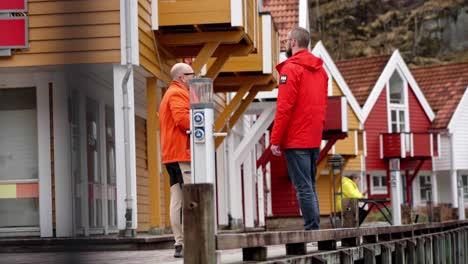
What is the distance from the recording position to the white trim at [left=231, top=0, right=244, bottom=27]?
1452 centimetres

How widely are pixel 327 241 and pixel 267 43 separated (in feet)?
35.3

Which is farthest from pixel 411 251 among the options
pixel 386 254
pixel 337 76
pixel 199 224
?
pixel 337 76

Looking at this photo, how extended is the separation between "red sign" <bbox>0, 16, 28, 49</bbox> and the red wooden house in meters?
37.7

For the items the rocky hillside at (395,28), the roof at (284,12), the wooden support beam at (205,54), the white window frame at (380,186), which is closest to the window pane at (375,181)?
the white window frame at (380,186)

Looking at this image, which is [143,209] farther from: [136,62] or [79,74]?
[79,74]

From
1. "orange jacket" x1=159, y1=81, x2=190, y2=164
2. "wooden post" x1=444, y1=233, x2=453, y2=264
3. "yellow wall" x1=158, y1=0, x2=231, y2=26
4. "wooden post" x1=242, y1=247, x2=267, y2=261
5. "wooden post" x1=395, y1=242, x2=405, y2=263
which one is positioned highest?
"yellow wall" x1=158, y1=0, x2=231, y2=26

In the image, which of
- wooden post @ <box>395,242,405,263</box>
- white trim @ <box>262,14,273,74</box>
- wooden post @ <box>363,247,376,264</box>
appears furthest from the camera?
white trim @ <box>262,14,273,74</box>

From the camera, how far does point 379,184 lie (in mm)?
54281

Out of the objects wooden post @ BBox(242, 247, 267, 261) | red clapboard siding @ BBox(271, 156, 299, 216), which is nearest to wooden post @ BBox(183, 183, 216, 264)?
wooden post @ BBox(242, 247, 267, 261)

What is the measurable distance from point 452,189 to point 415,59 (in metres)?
40.1

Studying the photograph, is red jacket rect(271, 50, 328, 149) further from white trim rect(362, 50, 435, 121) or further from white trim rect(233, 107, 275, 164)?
white trim rect(362, 50, 435, 121)

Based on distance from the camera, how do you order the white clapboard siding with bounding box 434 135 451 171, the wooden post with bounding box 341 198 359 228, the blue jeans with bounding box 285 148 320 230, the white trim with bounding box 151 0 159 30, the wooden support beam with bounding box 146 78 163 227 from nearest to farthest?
the blue jeans with bounding box 285 148 320 230, the wooden post with bounding box 341 198 359 228, the white trim with bounding box 151 0 159 30, the wooden support beam with bounding box 146 78 163 227, the white clapboard siding with bounding box 434 135 451 171

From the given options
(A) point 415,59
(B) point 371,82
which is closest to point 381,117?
(B) point 371,82

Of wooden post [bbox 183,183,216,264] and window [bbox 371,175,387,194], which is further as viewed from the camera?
window [bbox 371,175,387,194]
